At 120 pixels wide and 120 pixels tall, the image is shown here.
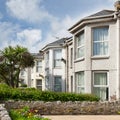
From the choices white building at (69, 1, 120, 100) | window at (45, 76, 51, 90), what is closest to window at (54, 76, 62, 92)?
window at (45, 76, 51, 90)

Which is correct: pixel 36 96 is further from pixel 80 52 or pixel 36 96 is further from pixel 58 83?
pixel 58 83

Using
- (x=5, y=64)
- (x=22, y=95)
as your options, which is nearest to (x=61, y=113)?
(x=22, y=95)

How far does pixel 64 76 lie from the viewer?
1401 inches

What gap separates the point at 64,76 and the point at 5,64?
974 cm

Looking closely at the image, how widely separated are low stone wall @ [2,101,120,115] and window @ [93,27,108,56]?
5.33 m

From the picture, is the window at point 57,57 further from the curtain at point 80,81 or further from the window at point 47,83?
the curtain at point 80,81

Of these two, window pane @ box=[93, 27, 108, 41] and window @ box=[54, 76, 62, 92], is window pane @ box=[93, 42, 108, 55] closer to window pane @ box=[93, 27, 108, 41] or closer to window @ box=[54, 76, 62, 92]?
window pane @ box=[93, 27, 108, 41]

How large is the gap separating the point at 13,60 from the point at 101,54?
1913 cm

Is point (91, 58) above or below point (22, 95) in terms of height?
above

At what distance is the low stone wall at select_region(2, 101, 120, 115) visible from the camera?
19391 mm

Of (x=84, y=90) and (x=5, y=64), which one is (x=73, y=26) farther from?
(x=5, y=64)

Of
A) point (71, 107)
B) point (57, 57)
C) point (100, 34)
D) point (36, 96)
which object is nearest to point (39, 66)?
point (57, 57)

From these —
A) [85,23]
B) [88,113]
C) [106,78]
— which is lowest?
[88,113]

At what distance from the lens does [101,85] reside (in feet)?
79.4
